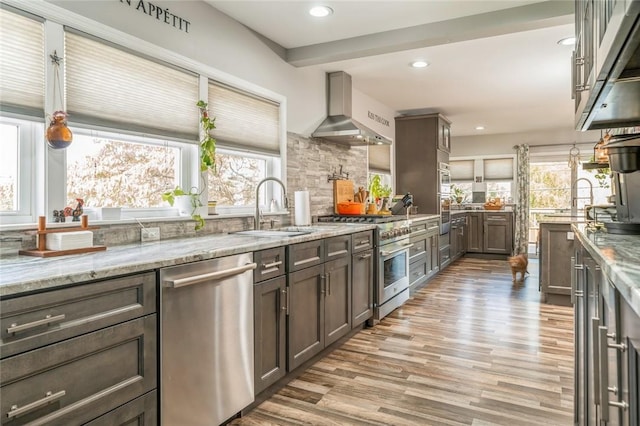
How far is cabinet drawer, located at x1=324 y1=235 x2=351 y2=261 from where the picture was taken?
3.06 metres

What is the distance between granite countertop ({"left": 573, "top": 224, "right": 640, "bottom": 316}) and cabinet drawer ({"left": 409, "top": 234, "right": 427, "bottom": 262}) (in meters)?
3.06

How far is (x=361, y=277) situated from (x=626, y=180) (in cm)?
207

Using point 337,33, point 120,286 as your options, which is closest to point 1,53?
point 120,286

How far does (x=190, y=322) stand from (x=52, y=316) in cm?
63

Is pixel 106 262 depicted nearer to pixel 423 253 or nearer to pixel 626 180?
pixel 626 180

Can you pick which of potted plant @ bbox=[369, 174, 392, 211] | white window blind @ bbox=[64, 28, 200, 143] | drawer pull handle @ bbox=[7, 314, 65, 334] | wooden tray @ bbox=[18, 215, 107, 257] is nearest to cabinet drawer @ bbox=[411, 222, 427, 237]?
potted plant @ bbox=[369, 174, 392, 211]

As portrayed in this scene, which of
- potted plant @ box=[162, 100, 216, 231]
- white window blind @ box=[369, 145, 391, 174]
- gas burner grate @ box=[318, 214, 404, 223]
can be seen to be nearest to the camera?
potted plant @ box=[162, 100, 216, 231]

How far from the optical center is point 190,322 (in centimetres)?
187

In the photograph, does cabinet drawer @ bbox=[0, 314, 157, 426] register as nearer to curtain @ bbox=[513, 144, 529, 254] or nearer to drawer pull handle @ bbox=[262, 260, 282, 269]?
drawer pull handle @ bbox=[262, 260, 282, 269]

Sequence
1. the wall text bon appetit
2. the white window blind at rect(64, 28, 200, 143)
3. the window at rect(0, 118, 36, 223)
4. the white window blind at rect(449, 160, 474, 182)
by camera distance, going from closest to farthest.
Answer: the window at rect(0, 118, 36, 223), the white window blind at rect(64, 28, 200, 143), the wall text bon appetit, the white window blind at rect(449, 160, 474, 182)

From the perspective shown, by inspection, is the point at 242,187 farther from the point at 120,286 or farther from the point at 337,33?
the point at 120,286

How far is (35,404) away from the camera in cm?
127

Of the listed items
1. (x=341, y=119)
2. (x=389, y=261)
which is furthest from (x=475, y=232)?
(x=341, y=119)

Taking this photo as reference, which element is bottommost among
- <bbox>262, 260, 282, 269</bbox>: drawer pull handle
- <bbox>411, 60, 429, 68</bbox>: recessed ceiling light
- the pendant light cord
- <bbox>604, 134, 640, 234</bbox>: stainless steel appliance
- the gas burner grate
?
<bbox>262, 260, 282, 269</bbox>: drawer pull handle
